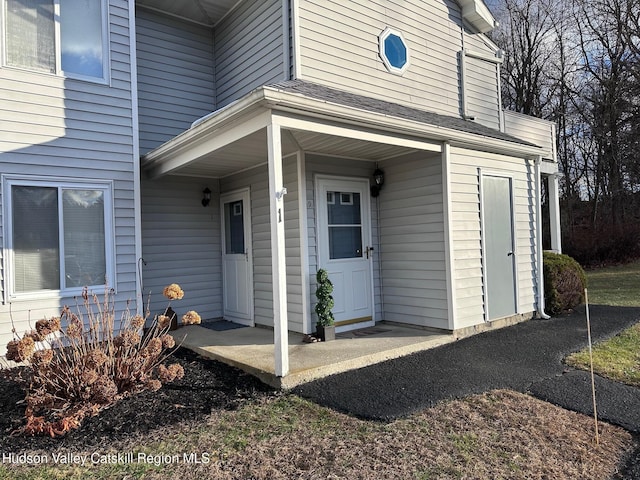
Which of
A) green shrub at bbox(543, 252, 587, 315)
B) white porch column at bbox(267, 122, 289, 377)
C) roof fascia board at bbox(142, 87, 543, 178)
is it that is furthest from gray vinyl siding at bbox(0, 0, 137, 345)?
green shrub at bbox(543, 252, 587, 315)

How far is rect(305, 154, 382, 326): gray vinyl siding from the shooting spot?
19.3 feet

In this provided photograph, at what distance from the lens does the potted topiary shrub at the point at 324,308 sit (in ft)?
18.1

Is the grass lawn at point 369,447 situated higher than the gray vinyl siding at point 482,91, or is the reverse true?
the gray vinyl siding at point 482,91

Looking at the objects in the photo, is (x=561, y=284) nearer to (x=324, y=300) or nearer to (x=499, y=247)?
(x=499, y=247)

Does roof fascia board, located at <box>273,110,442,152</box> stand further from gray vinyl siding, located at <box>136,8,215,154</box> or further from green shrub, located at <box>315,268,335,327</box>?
gray vinyl siding, located at <box>136,8,215,154</box>

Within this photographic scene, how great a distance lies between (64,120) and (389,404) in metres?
5.09

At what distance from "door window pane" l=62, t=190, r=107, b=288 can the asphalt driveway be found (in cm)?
331

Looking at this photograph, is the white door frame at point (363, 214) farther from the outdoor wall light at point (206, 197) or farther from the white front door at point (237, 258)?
the outdoor wall light at point (206, 197)

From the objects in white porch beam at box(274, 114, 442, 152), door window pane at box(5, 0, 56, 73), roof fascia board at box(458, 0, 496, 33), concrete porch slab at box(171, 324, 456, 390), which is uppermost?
roof fascia board at box(458, 0, 496, 33)

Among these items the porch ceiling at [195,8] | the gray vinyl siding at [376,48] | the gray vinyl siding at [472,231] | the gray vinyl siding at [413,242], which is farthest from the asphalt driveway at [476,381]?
the porch ceiling at [195,8]

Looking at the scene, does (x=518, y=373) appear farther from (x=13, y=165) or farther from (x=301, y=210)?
(x=13, y=165)

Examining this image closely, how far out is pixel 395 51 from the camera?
718 cm

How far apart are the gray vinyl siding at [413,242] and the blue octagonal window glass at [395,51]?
70.0 inches

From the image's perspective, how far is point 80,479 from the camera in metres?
2.69
